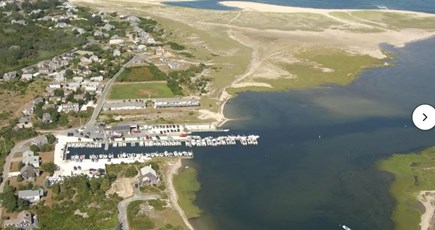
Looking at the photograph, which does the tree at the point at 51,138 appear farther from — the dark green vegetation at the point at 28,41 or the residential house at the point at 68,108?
the dark green vegetation at the point at 28,41

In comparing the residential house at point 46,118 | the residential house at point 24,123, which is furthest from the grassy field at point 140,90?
the residential house at point 24,123

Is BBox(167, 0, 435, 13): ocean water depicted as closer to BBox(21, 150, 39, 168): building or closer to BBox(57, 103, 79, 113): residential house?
BBox(57, 103, 79, 113): residential house

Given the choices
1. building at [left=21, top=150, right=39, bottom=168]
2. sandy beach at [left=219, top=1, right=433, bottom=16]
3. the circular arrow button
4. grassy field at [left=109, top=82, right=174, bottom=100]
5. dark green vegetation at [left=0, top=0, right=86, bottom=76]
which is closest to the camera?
the circular arrow button

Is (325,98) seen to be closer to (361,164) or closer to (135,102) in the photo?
(361,164)

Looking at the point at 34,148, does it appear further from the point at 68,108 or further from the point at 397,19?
the point at 397,19

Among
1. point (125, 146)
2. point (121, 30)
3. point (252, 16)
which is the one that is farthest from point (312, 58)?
point (125, 146)

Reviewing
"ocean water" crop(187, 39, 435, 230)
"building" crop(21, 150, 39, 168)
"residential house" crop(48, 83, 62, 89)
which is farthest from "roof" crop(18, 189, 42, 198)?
"residential house" crop(48, 83, 62, 89)

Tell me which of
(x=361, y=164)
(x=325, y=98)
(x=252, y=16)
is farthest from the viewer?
(x=252, y=16)
